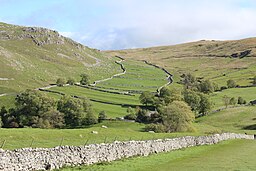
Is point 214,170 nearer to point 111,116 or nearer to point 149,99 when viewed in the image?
point 111,116

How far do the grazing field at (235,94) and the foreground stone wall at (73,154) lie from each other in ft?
362

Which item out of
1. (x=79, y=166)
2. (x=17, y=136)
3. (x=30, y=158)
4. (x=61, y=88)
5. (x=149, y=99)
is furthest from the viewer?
(x=61, y=88)

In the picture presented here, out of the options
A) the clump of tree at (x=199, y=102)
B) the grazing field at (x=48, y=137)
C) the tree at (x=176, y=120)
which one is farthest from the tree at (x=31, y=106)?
the grazing field at (x=48, y=137)

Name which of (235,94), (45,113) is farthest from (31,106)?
(235,94)

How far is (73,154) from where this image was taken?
3070 cm

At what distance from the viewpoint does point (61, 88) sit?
528ft

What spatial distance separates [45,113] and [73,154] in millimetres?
71143

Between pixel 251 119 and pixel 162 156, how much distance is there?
8188 cm

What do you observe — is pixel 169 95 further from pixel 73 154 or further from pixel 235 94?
pixel 73 154

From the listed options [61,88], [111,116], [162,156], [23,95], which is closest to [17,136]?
[162,156]

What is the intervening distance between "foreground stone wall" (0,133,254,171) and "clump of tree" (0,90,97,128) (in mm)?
57129

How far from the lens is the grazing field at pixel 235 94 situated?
15500cm

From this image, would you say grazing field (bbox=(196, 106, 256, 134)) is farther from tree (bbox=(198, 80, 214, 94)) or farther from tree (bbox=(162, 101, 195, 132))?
tree (bbox=(198, 80, 214, 94))

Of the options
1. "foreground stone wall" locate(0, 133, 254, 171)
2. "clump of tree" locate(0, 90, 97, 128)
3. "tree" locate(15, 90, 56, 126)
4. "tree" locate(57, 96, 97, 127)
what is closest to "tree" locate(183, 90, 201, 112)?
"clump of tree" locate(0, 90, 97, 128)
